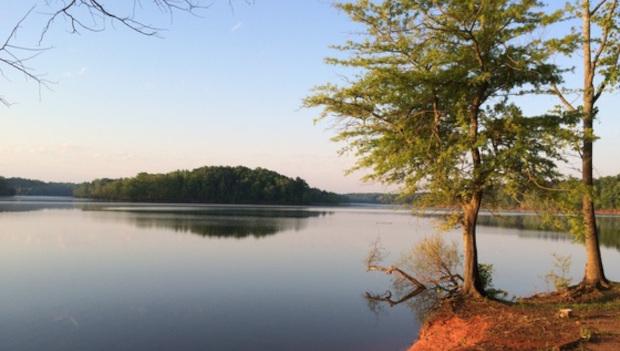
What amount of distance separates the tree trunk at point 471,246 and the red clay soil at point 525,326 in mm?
670

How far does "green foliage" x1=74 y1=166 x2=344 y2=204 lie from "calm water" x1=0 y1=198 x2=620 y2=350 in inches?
4628

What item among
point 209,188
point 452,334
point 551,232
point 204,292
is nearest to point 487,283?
point 452,334

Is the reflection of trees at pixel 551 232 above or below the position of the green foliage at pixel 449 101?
below

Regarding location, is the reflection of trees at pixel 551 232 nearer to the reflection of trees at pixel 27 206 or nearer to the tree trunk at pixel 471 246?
the tree trunk at pixel 471 246

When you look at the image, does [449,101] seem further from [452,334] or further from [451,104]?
[452,334]

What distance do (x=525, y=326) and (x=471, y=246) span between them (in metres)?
4.05

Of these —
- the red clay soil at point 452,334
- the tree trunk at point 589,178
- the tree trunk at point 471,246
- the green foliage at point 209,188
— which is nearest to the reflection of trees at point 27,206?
the green foliage at point 209,188

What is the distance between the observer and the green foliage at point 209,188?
6014 inches

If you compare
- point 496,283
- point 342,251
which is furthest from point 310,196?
point 496,283

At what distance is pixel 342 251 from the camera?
33031 mm

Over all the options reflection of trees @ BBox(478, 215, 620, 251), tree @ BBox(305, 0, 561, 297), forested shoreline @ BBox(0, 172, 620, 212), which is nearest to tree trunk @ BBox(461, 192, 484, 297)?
tree @ BBox(305, 0, 561, 297)

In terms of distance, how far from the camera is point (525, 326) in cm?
1071

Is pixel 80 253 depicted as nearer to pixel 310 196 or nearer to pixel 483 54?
pixel 483 54

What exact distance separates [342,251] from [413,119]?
785 inches
